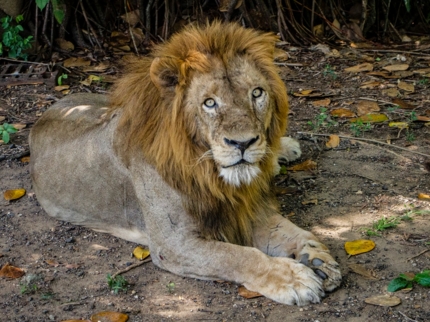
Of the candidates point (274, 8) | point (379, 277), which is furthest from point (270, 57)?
point (274, 8)

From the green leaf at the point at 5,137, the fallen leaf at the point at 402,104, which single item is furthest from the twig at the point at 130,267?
the fallen leaf at the point at 402,104

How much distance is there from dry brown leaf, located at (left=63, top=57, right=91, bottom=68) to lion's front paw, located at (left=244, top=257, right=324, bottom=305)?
4384mm

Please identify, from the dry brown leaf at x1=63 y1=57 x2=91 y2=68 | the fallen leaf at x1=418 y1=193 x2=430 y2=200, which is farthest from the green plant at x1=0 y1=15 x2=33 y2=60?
the fallen leaf at x1=418 y1=193 x2=430 y2=200

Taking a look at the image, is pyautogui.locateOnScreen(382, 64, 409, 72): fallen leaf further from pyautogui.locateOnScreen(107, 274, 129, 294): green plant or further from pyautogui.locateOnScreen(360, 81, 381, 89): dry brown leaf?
pyautogui.locateOnScreen(107, 274, 129, 294): green plant

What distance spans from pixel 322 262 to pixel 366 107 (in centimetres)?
271

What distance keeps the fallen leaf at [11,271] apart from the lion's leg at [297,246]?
1378 mm

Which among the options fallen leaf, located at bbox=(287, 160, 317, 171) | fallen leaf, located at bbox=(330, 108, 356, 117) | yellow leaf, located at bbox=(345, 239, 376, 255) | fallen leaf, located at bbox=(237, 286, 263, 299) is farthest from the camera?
fallen leaf, located at bbox=(330, 108, 356, 117)

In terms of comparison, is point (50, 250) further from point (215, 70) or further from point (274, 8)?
point (274, 8)

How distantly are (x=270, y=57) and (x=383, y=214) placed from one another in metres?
1.23

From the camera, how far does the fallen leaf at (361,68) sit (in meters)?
7.36

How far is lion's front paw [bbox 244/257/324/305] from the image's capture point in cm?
384

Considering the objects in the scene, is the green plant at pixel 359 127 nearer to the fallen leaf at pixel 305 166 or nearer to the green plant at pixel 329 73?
the fallen leaf at pixel 305 166

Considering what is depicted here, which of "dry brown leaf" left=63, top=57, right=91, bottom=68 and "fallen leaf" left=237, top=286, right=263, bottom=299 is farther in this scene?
"dry brown leaf" left=63, top=57, right=91, bottom=68

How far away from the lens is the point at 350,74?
734cm
